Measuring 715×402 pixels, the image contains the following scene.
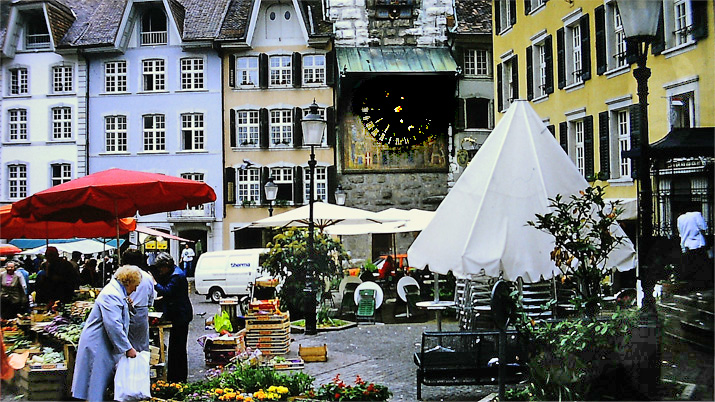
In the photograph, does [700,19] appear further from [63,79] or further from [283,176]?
[63,79]

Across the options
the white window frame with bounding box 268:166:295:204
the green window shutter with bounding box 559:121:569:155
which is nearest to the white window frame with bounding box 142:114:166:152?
the white window frame with bounding box 268:166:295:204

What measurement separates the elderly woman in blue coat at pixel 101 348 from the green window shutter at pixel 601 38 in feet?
46.2

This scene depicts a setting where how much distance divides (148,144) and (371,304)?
21793 millimetres

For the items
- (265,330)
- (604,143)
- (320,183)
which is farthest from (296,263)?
(320,183)

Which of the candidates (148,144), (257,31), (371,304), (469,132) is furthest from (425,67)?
(371,304)

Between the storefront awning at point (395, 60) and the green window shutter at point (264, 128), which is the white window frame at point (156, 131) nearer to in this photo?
the green window shutter at point (264, 128)

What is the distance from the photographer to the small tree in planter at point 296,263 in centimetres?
Result: 1566

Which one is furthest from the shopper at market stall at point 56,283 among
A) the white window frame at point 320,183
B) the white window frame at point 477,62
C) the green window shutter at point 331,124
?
the white window frame at point 477,62

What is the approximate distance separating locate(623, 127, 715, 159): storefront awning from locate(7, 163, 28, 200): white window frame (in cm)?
2973

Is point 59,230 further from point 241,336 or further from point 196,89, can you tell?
point 196,89

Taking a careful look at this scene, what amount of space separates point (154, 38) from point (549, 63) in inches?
812

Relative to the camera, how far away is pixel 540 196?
8.38 m

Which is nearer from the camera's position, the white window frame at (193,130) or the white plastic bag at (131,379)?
the white plastic bag at (131,379)

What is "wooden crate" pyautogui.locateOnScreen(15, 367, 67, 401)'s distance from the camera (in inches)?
325
